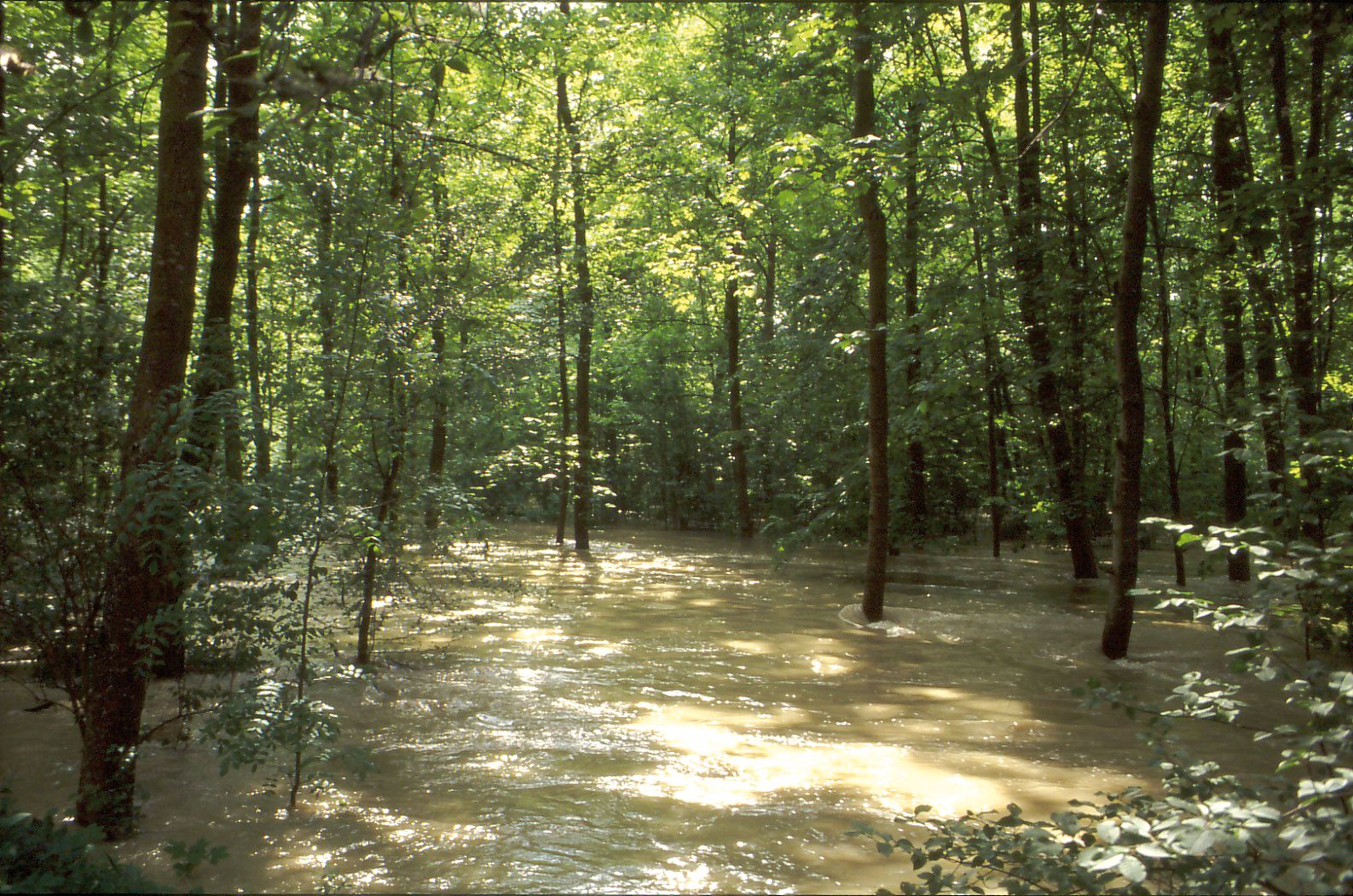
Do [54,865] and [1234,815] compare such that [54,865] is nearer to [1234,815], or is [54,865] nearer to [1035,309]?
[1234,815]

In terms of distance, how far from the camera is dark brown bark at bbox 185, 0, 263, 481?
3.98m

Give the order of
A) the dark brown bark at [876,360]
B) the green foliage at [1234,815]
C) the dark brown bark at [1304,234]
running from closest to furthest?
the green foliage at [1234,815] < the dark brown bark at [1304,234] < the dark brown bark at [876,360]

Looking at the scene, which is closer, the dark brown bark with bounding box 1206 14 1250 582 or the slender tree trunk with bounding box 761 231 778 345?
the dark brown bark with bounding box 1206 14 1250 582

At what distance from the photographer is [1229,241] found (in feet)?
32.3

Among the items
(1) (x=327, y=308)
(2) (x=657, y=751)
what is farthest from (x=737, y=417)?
(1) (x=327, y=308)

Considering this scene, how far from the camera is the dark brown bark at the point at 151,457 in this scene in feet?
17.0

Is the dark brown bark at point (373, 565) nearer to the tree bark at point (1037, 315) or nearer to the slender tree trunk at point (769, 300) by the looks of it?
the tree bark at point (1037, 315)

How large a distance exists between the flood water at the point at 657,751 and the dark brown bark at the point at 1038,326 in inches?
102

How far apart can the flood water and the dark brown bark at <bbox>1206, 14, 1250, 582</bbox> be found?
246cm

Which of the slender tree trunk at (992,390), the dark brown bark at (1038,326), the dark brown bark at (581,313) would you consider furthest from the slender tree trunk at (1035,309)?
the dark brown bark at (581,313)

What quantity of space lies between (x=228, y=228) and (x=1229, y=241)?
10.2 metres

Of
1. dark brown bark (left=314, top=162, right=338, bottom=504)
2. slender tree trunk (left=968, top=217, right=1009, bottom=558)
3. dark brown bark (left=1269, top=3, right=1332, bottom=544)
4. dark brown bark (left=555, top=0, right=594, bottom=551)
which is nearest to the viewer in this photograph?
dark brown bark (left=314, top=162, right=338, bottom=504)

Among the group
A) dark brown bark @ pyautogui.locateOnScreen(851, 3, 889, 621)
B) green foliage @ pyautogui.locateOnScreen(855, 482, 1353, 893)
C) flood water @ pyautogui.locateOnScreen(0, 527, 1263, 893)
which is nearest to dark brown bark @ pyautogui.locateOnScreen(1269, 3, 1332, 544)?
flood water @ pyautogui.locateOnScreen(0, 527, 1263, 893)

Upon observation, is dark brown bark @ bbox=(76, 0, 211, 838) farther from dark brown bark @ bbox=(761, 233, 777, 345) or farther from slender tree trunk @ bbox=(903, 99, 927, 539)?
dark brown bark @ bbox=(761, 233, 777, 345)
